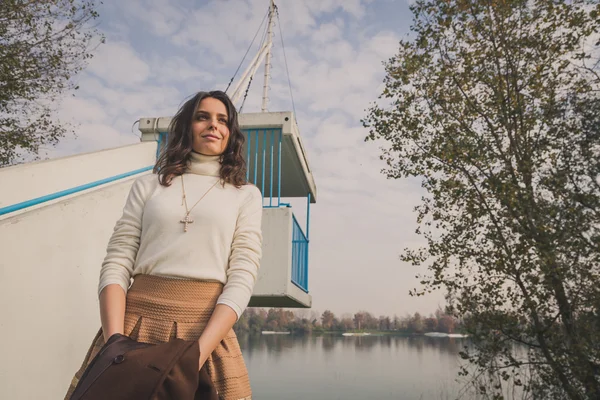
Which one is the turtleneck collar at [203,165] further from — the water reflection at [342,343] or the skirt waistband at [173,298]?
the water reflection at [342,343]

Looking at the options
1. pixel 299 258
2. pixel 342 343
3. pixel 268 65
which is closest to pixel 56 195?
pixel 299 258

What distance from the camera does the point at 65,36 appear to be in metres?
9.20

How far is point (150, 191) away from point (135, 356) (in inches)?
22.8

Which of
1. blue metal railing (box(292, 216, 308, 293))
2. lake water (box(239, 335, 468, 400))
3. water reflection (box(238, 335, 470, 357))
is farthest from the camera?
water reflection (box(238, 335, 470, 357))

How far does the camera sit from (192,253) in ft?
4.37

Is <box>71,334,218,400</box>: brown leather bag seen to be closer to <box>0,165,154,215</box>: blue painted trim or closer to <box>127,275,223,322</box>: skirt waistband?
<box>127,275,223,322</box>: skirt waistband

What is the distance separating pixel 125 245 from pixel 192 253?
0.71ft

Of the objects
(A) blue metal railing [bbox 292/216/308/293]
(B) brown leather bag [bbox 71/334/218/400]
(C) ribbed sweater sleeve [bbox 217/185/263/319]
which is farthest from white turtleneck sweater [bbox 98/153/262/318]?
(A) blue metal railing [bbox 292/216/308/293]

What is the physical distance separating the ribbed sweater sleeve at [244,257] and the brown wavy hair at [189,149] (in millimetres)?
97

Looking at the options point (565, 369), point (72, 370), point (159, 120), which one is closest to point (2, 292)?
point (72, 370)

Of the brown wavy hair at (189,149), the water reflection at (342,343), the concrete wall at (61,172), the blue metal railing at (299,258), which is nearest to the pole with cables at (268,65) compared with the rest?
the blue metal railing at (299,258)

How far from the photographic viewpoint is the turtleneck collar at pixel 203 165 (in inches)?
60.5

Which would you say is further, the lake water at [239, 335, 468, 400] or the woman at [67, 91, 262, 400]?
the lake water at [239, 335, 468, 400]

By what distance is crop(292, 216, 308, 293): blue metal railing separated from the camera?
4965mm
